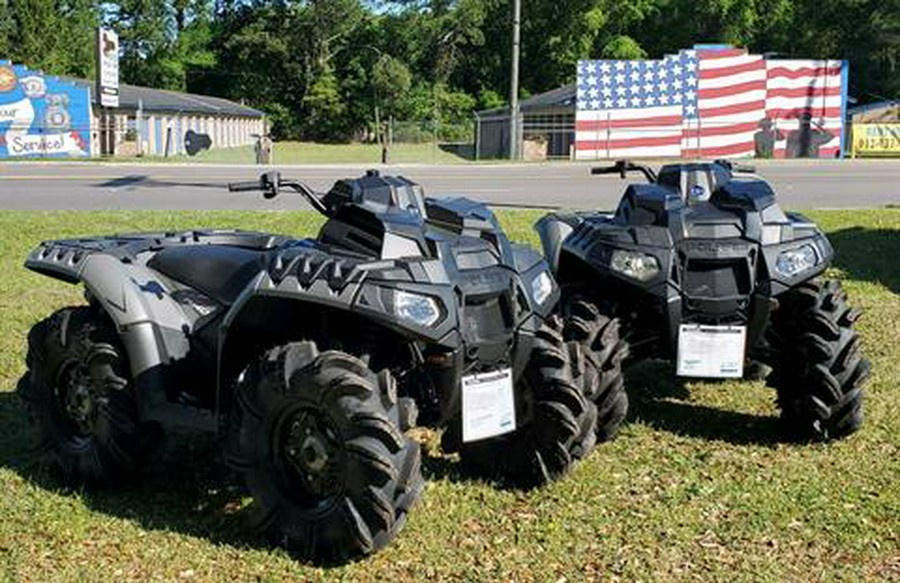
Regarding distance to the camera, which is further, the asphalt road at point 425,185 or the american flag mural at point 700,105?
the american flag mural at point 700,105

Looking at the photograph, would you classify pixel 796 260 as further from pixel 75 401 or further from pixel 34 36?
pixel 34 36

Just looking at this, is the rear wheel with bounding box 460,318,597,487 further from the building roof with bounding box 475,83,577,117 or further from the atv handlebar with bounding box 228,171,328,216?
the building roof with bounding box 475,83,577,117

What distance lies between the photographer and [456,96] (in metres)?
66.9

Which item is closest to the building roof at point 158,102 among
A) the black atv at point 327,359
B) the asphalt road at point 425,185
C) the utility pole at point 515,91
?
the asphalt road at point 425,185

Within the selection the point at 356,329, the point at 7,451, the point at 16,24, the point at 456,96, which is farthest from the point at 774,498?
the point at 456,96

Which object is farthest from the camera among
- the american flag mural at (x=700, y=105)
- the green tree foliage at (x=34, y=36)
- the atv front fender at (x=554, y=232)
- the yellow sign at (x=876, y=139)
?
the green tree foliage at (x=34, y=36)

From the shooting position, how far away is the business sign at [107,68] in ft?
121

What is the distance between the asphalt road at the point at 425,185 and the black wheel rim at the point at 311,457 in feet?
41.5

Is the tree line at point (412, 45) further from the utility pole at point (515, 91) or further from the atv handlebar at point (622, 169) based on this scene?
the atv handlebar at point (622, 169)

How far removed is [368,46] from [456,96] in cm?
714

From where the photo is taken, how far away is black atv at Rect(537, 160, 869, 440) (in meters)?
5.21

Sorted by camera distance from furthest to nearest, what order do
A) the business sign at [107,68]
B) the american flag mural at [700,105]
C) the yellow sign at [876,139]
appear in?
1. the yellow sign at [876,139]
2. the american flag mural at [700,105]
3. the business sign at [107,68]

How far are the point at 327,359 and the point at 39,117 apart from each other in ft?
133

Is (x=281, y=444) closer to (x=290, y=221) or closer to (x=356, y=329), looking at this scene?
(x=356, y=329)
